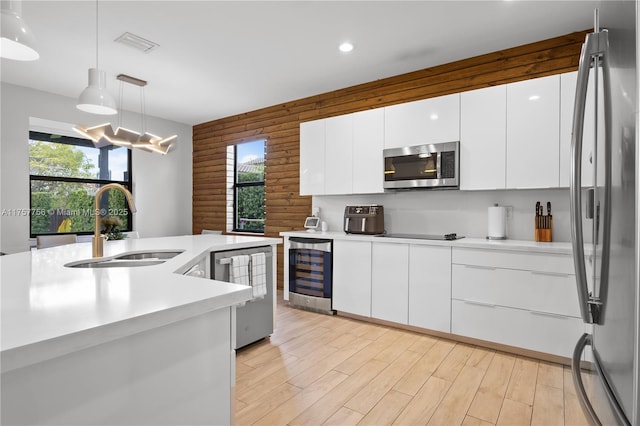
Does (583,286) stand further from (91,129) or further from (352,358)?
(91,129)

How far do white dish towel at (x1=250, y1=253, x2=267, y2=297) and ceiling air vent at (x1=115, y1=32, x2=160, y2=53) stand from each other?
2.23 m

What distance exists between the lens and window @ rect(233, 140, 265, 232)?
18.0ft

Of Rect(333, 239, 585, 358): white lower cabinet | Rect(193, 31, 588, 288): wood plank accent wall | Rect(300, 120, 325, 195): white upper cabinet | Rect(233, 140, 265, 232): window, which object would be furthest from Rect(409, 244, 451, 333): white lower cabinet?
Rect(233, 140, 265, 232): window

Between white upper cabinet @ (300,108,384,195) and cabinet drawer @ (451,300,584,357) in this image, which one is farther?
white upper cabinet @ (300,108,384,195)

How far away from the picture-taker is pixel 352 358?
8.71 feet

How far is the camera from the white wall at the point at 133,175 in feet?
13.7

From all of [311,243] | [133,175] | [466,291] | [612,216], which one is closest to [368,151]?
[311,243]

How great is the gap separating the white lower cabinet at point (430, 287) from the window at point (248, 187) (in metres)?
2.90

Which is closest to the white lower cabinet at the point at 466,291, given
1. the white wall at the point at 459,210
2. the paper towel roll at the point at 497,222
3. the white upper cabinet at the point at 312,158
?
the paper towel roll at the point at 497,222

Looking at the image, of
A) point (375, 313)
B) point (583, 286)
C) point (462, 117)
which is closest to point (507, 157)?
point (462, 117)

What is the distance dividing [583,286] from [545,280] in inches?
78.2

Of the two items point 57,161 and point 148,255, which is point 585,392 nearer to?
point 148,255

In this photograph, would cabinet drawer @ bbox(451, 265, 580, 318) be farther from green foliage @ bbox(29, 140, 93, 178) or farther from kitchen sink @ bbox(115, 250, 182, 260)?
green foliage @ bbox(29, 140, 93, 178)

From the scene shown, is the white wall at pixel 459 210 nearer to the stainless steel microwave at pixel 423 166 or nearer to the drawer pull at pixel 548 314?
the stainless steel microwave at pixel 423 166
